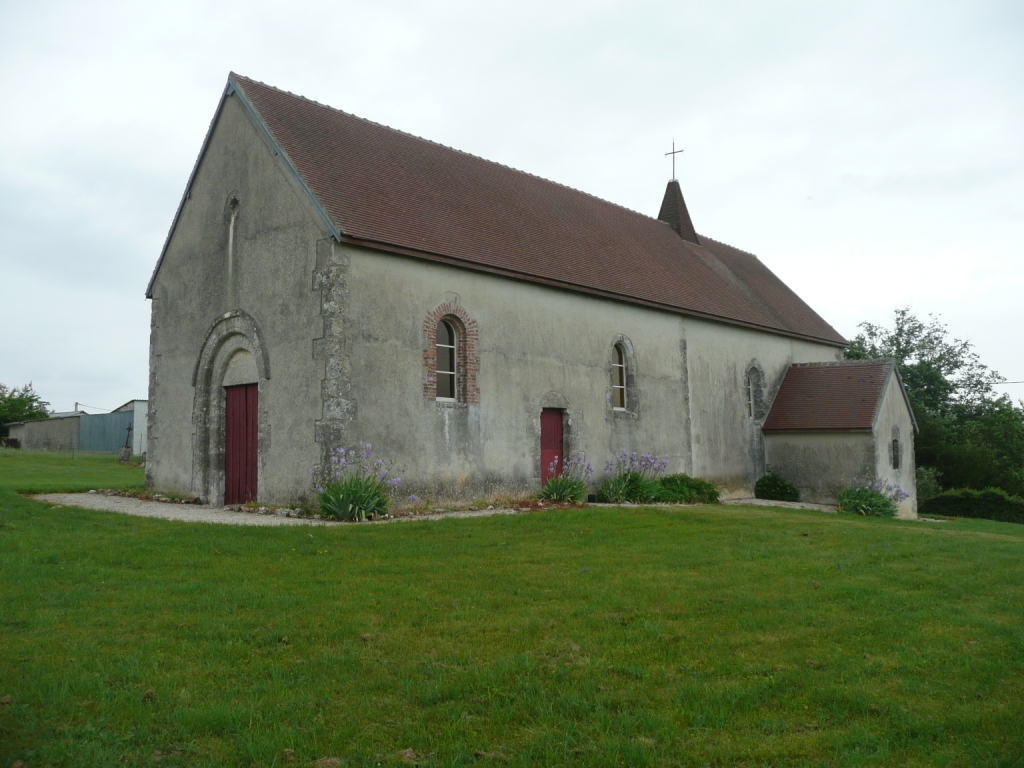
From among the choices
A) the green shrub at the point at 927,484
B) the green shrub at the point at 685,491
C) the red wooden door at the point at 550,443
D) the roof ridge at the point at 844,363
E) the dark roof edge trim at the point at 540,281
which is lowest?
the green shrub at the point at 927,484

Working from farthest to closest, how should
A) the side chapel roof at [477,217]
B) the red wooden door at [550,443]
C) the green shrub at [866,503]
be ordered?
the green shrub at [866,503], the red wooden door at [550,443], the side chapel roof at [477,217]

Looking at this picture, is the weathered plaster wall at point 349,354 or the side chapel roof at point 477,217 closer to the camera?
the weathered plaster wall at point 349,354

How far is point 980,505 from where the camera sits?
1222 inches

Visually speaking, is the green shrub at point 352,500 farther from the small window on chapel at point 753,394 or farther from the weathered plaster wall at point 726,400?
the small window on chapel at point 753,394

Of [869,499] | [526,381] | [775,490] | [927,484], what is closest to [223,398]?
[526,381]

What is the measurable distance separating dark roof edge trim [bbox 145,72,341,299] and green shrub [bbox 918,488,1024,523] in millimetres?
25968

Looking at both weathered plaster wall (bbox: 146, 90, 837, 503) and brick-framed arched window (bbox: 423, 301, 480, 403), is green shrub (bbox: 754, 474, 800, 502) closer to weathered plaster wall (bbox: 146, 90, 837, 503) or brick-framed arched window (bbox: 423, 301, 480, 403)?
weathered plaster wall (bbox: 146, 90, 837, 503)

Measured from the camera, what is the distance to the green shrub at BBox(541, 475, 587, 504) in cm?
1650

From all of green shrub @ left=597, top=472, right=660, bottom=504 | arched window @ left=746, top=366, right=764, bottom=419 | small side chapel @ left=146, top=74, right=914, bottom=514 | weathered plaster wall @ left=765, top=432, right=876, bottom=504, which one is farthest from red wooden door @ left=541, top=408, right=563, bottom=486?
weathered plaster wall @ left=765, top=432, right=876, bottom=504

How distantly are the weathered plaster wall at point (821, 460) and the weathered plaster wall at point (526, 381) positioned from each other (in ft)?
3.43

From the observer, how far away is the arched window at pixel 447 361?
52.2ft

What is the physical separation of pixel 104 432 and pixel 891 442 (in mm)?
33983

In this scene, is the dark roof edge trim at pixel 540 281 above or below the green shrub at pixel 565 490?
above

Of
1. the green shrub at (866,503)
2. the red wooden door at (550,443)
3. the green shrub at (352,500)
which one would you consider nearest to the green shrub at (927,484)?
the green shrub at (866,503)
